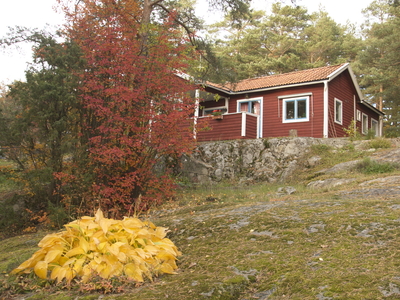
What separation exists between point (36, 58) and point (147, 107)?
9.57ft

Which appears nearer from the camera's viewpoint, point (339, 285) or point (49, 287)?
point (339, 285)

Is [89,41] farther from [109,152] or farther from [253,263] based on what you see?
[253,263]

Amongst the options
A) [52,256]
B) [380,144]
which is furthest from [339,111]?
[52,256]

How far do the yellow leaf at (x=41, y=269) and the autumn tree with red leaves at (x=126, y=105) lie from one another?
4.97m

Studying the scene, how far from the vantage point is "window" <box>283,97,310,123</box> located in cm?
1794

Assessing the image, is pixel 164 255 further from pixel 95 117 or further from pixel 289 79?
pixel 289 79

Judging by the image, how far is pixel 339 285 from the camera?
2.67 m

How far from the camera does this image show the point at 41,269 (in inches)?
121

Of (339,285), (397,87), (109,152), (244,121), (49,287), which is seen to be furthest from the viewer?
(397,87)

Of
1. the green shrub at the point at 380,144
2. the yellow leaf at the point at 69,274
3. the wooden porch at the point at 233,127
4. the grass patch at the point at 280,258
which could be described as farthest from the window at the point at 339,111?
the yellow leaf at the point at 69,274

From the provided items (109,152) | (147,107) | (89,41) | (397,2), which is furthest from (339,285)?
(397,2)

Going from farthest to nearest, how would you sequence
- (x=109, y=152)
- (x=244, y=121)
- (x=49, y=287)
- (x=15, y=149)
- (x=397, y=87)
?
(x=397, y=87) → (x=244, y=121) → (x=15, y=149) → (x=109, y=152) → (x=49, y=287)

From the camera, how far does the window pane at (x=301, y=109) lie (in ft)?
59.2

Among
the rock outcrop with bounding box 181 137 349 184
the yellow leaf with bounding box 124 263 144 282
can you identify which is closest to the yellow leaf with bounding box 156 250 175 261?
the yellow leaf with bounding box 124 263 144 282
